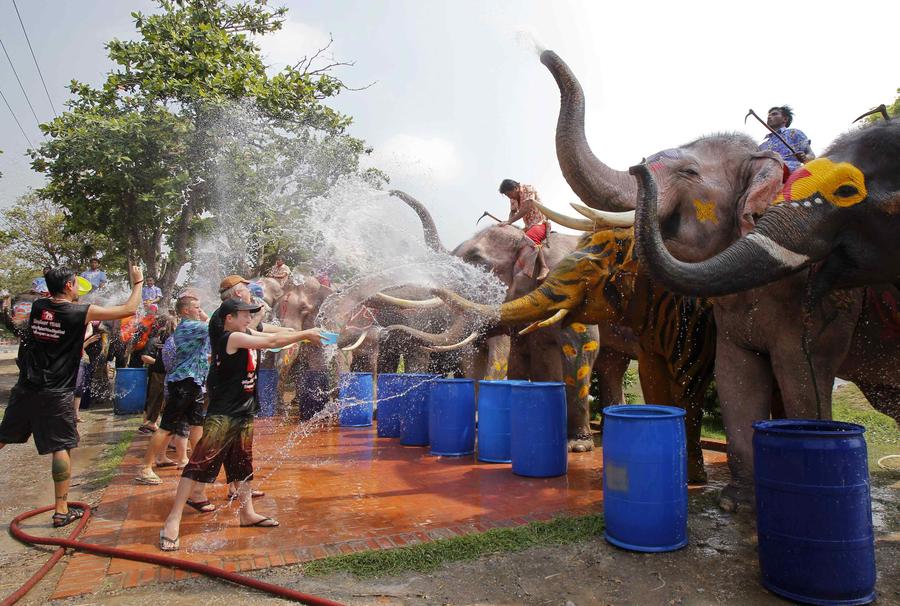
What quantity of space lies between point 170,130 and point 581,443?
13.2 m

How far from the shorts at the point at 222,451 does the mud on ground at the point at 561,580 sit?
94cm

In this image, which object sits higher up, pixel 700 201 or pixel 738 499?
pixel 700 201

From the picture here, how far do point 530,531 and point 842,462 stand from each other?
1.97 meters

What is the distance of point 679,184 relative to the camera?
443cm

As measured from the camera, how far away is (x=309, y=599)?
309 centimetres

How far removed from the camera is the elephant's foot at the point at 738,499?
4410mm

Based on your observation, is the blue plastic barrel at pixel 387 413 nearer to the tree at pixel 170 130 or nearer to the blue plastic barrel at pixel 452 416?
the blue plastic barrel at pixel 452 416

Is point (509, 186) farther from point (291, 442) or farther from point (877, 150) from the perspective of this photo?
point (877, 150)

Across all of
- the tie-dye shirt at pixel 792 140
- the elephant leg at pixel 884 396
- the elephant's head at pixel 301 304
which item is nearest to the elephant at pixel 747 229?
the elephant leg at pixel 884 396

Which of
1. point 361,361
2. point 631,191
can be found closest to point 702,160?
point 631,191

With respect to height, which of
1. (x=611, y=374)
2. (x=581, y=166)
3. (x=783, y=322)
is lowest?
(x=611, y=374)

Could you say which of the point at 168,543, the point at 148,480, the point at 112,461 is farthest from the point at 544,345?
the point at 112,461

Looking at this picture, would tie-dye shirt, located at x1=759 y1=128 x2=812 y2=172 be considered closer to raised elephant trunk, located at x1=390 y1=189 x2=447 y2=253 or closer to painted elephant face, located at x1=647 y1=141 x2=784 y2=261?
painted elephant face, located at x1=647 y1=141 x2=784 y2=261

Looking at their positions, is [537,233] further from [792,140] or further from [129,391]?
[129,391]
